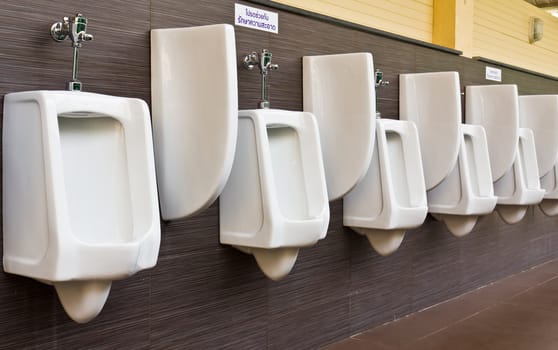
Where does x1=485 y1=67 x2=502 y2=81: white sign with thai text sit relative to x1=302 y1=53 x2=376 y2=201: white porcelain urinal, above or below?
above

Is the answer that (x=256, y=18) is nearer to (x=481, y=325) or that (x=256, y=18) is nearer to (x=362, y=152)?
(x=362, y=152)

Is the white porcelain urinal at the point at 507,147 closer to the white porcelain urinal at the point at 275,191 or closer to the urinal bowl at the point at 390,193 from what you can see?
the urinal bowl at the point at 390,193

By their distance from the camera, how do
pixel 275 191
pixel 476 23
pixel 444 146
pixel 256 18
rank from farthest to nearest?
1. pixel 476 23
2. pixel 444 146
3. pixel 256 18
4. pixel 275 191

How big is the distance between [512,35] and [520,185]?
2.74 m

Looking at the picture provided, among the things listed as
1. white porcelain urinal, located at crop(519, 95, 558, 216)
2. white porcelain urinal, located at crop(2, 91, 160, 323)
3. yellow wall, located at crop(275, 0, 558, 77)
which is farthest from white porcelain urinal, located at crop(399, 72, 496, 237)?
white porcelain urinal, located at crop(2, 91, 160, 323)

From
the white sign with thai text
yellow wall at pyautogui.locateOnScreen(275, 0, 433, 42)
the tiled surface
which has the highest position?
yellow wall at pyautogui.locateOnScreen(275, 0, 433, 42)

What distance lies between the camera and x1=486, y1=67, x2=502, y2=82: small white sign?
3979 millimetres

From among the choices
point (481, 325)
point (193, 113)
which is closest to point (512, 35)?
point (481, 325)

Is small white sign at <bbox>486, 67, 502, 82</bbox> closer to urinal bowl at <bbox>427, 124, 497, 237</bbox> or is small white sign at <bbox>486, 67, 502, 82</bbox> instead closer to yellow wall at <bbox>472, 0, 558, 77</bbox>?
urinal bowl at <bbox>427, 124, 497, 237</bbox>

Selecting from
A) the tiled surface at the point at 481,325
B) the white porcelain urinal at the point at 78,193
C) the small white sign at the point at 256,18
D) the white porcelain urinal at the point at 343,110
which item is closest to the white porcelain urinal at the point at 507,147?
the tiled surface at the point at 481,325

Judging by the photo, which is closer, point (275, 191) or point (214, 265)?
point (275, 191)

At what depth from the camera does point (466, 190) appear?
3.14 m

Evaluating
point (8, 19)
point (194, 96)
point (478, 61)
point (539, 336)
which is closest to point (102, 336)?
point (194, 96)

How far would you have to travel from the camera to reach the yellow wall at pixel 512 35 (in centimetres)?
545
